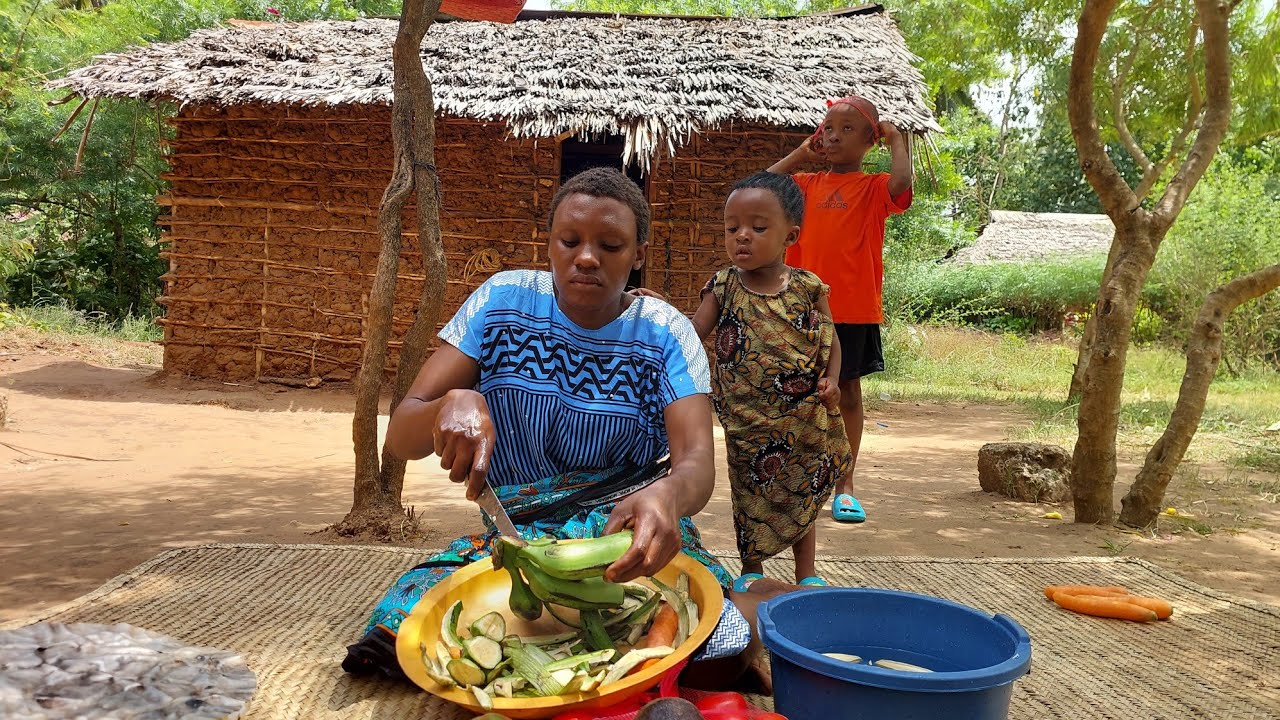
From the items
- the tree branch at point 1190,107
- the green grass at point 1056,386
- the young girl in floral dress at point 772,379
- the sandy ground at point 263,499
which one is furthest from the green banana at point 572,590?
the tree branch at point 1190,107

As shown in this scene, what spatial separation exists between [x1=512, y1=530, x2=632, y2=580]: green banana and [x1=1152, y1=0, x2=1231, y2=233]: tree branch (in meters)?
3.74

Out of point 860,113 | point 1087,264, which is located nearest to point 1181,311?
point 1087,264

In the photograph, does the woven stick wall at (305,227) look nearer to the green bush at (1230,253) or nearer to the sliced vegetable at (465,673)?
the sliced vegetable at (465,673)

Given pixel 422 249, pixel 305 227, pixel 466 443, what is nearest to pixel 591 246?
pixel 466 443

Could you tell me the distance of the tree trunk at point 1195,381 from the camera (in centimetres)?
409

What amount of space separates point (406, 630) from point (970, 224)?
24006 millimetres

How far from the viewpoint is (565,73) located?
795cm

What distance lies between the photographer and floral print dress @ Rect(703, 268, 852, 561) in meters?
2.79

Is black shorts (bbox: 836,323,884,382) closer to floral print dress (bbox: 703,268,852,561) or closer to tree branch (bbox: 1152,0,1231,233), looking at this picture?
floral print dress (bbox: 703,268,852,561)

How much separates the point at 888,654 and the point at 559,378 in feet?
3.25

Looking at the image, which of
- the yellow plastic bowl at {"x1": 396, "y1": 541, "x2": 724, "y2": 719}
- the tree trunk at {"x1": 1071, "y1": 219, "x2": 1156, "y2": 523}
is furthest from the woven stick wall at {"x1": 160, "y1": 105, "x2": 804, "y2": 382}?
Result: the yellow plastic bowl at {"x1": 396, "y1": 541, "x2": 724, "y2": 719}

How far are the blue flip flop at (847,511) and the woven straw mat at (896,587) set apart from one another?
2.57 feet

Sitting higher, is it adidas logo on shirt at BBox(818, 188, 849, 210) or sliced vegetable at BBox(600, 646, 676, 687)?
adidas logo on shirt at BBox(818, 188, 849, 210)

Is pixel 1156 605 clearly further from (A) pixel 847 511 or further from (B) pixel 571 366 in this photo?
(B) pixel 571 366
